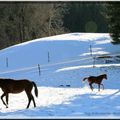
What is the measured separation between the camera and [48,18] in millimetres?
48625

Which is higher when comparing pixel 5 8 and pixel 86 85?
pixel 5 8

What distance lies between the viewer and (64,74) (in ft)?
84.6

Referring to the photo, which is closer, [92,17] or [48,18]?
[48,18]

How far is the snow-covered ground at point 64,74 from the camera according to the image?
39.9ft

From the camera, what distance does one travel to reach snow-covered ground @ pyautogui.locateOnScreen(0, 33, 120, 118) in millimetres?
12172

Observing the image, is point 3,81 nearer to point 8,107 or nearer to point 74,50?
point 8,107

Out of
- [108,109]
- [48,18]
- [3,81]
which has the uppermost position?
[48,18]

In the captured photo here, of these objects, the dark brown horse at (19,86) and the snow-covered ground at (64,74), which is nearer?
the snow-covered ground at (64,74)

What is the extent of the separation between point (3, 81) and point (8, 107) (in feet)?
2.91

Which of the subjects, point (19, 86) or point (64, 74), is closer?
point (19, 86)

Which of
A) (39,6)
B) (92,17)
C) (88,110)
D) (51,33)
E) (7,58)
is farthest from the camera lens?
(92,17)

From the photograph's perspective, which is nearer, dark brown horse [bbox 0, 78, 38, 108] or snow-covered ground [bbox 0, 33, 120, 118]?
snow-covered ground [bbox 0, 33, 120, 118]

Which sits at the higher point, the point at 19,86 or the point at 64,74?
the point at 64,74

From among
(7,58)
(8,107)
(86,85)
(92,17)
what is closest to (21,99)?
(8,107)
